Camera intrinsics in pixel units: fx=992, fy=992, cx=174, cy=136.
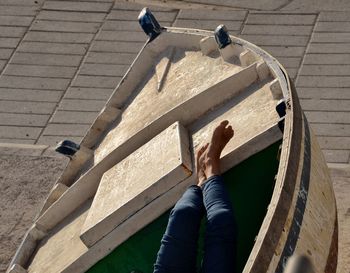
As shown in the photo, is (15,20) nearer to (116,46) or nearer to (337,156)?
(116,46)

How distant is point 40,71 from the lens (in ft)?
33.7

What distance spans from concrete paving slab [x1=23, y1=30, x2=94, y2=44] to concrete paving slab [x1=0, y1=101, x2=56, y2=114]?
1.22 metres

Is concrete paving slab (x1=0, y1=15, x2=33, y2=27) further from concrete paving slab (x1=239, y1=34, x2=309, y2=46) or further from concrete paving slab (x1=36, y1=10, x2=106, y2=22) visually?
concrete paving slab (x1=239, y1=34, x2=309, y2=46)

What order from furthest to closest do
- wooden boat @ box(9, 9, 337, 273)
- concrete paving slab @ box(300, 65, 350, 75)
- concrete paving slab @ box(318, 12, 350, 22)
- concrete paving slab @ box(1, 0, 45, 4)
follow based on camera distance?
concrete paving slab @ box(1, 0, 45, 4) < concrete paving slab @ box(318, 12, 350, 22) < concrete paving slab @ box(300, 65, 350, 75) < wooden boat @ box(9, 9, 337, 273)

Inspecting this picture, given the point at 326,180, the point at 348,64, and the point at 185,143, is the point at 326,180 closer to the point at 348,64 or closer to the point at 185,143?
the point at 185,143

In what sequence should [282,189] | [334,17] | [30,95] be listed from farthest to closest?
1. [334,17]
2. [30,95]
3. [282,189]

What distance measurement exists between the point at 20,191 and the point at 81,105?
1363mm

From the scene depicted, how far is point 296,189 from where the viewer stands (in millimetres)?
5320

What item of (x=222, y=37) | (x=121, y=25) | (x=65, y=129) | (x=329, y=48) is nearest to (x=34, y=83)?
(x=65, y=129)

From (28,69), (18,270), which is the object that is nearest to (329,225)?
(18,270)

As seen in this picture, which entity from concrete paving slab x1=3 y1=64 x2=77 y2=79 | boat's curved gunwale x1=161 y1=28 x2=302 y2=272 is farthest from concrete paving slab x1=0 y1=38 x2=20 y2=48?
boat's curved gunwale x1=161 y1=28 x2=302 y2=272

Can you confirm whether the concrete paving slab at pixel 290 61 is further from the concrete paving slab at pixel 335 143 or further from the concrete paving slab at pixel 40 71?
the concrete paving slab at pixel 40 71

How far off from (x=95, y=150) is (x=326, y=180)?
1.90 m

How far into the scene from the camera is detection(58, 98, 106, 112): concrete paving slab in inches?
373
